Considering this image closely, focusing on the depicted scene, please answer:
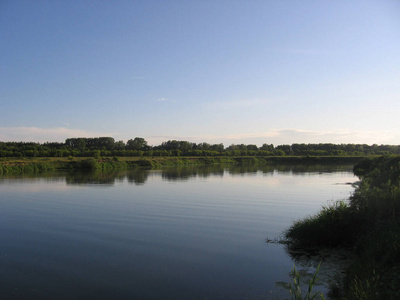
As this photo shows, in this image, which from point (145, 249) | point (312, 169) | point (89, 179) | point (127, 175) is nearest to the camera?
point (145, 249)

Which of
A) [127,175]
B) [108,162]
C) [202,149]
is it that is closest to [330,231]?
[127,175]

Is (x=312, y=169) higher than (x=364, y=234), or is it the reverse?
(x=364, y=234)

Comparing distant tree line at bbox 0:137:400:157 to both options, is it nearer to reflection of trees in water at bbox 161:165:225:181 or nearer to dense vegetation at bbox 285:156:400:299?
reflection of trees in water at bbox 161:165:225:181

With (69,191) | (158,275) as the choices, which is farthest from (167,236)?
(69,191)

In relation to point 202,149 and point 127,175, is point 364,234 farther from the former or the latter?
point 202,149

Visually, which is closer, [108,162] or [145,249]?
[145,249]

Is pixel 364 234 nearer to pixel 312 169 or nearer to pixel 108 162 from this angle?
pixel 312 169

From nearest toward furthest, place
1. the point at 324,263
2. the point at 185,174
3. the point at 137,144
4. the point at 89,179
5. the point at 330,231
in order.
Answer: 1. the point at 324,263
2. the point at 330,231
3. the point at 89,179
4. the point at 185,174
5. the point at 137,144

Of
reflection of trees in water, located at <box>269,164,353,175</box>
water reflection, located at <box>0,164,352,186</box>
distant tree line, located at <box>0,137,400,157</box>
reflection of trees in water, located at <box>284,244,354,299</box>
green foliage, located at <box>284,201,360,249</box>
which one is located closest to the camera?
reflection of trees in water, located at <box>284,244,354,299</box>

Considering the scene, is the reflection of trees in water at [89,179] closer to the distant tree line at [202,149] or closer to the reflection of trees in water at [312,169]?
the reflection of trees in water at [312,169]

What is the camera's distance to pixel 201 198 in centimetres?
2420

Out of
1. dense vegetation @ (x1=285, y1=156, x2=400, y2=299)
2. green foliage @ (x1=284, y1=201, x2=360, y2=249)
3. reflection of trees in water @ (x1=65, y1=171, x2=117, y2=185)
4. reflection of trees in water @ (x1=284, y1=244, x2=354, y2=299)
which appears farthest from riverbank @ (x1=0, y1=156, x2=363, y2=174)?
reflection of trees in water @ (x1=284, y1=244, x2=354, y2=299)

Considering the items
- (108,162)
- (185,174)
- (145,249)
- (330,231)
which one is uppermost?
(108,162)

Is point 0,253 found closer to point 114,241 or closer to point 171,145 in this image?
point 114,241
